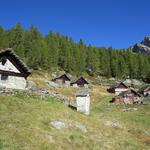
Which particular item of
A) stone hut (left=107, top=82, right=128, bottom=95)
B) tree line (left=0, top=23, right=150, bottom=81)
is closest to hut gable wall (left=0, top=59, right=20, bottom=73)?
stone hut (left=107, top=82, right=128, bottom=95)

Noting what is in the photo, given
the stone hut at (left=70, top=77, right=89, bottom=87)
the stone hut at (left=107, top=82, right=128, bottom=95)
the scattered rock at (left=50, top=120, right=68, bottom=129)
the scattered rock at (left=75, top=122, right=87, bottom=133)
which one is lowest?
the scattered rock at (left=75, top=122, right=87, bottom=133)

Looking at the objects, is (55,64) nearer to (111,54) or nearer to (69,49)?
(69,49)

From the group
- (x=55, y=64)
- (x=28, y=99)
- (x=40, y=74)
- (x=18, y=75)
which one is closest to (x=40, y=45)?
(x=55, y=64)

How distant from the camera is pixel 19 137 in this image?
2433 cm

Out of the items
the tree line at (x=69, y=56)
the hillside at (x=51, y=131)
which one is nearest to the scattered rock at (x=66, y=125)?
the hillside at (x=51, y=131)

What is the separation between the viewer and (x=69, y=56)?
122 metres

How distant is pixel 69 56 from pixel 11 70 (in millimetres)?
76319

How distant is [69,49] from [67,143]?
104 metres

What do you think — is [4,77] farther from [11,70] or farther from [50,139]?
[50,139]

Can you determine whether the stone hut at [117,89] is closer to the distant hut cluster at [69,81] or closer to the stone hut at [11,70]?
the distant hut cluster at [69,81]

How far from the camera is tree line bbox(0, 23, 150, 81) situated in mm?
109750

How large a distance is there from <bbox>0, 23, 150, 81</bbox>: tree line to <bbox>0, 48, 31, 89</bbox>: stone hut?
2263 inches

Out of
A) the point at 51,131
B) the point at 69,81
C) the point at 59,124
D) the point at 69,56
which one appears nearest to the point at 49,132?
the point at 51,131

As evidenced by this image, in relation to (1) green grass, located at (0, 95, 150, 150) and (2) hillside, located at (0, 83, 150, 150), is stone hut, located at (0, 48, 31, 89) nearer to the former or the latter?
(2) hillside, located at (0, 83, 150, 150)
